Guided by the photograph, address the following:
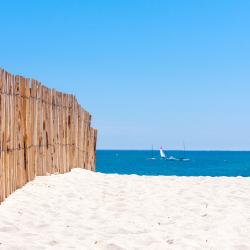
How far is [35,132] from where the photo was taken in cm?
946

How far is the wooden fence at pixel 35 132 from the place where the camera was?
7.56 m

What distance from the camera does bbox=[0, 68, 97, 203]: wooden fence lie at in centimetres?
756

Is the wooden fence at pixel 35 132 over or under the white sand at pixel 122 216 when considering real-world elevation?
over

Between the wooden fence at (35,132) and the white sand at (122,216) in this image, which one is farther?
the wooden fence at (35,132)

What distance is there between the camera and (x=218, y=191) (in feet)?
33.4

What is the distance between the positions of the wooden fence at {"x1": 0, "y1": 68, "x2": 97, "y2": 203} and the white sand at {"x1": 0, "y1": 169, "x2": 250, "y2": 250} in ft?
1.05

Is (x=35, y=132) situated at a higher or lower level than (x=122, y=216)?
higher

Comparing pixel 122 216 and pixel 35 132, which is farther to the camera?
pixel 35 132

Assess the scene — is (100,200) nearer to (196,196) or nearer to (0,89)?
(196,196)

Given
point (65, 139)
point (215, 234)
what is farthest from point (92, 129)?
point (215, 234)

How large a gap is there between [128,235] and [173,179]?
20.0 feet

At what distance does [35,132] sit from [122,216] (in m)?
2.68

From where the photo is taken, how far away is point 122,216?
7.46 metres

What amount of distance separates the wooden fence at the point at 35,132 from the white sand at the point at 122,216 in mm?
319
